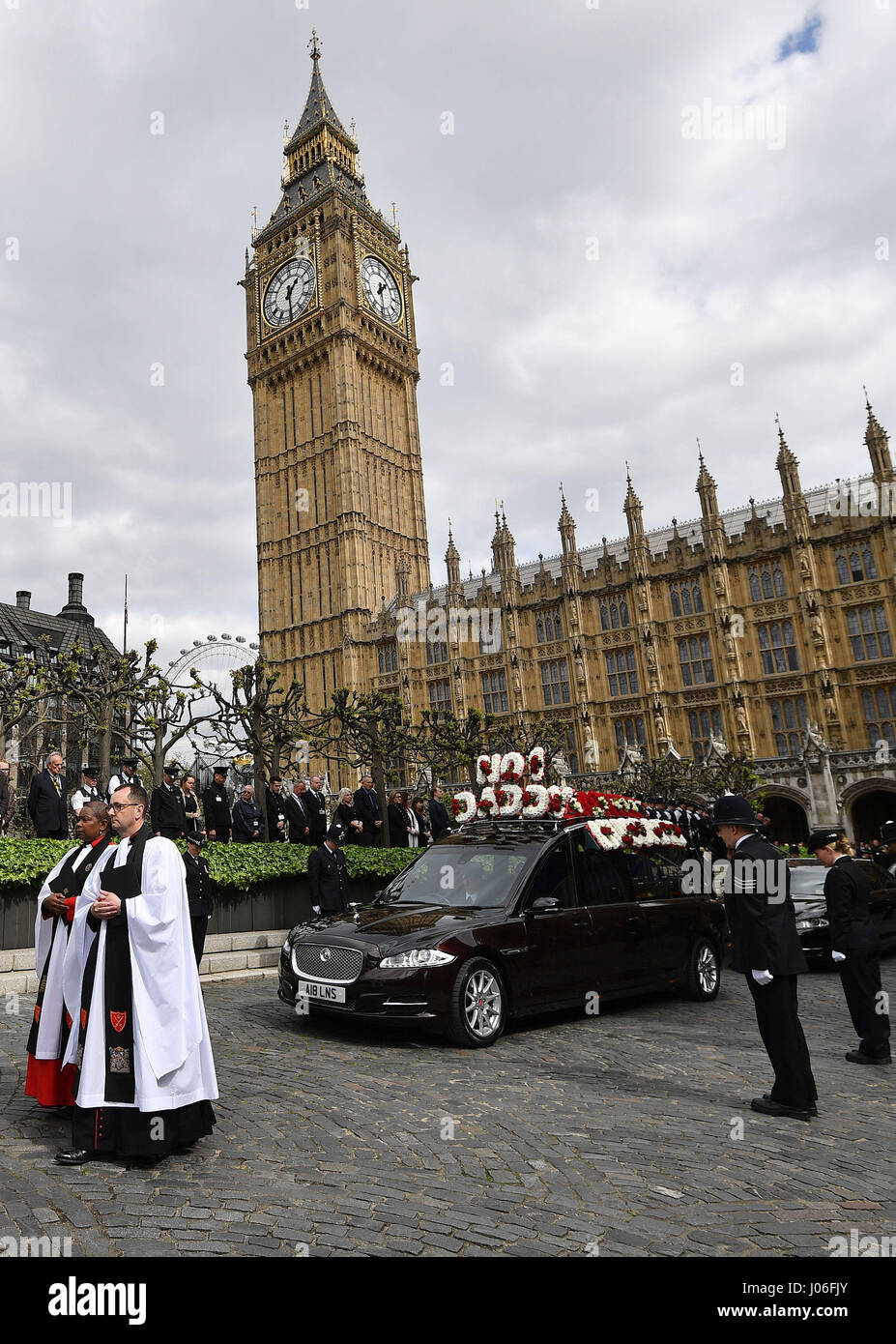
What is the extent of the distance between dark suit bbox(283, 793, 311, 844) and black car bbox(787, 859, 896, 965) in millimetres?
7433

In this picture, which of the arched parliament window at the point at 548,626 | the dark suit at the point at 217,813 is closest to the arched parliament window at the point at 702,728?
the arched parliament window at the point at 548,626

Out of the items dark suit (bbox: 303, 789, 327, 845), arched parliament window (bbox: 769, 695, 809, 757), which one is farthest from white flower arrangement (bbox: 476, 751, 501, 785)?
arched parliament window (bbox: 769, 695, 809, 757)

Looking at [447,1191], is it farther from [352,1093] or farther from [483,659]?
[483,659]

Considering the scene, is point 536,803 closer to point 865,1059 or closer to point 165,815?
point 865,1059

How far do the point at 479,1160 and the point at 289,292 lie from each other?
69.0 m

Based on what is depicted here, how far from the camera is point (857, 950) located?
672 cm

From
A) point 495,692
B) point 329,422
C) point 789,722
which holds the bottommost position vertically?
point 789,722

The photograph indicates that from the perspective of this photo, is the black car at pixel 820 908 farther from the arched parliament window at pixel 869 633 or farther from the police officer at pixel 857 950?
the arched parliament window at pixel 869 633

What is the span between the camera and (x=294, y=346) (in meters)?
62.2

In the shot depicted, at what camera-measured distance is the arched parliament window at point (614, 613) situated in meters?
42.3

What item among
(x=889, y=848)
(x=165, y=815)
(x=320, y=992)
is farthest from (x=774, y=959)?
(x=889, y=848)

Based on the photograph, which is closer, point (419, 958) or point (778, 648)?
point (419, 958)

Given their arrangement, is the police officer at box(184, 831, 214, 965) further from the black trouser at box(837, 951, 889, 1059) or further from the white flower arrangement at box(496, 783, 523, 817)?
the black trouser at box(837, 951, 889, 1059)

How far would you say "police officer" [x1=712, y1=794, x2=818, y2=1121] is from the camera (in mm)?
5047
